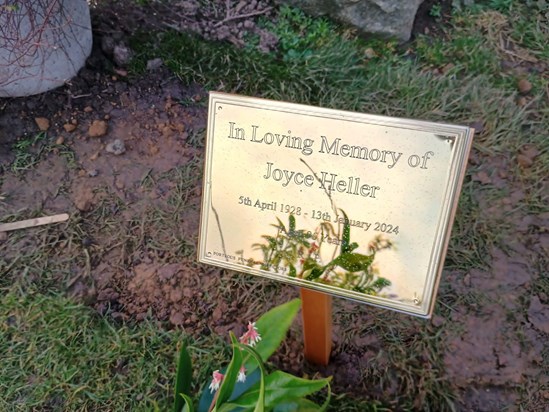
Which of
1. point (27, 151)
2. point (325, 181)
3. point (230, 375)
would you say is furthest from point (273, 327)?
point (27, 151)

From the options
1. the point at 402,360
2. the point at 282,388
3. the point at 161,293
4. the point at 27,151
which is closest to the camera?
the point at 282,388

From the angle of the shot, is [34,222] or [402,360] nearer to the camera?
[402,360]

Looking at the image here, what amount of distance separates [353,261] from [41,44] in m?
1.14

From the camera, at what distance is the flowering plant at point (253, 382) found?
2.90 ft

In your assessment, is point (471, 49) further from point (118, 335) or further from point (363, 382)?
point (118, 335)

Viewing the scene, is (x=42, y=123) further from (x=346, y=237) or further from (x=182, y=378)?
(x=346, y=237)

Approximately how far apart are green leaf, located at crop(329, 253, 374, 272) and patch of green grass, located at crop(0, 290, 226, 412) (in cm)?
56

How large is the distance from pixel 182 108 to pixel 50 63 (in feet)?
1.38

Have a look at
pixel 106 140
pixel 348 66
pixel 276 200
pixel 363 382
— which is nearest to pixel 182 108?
pixel 106 140

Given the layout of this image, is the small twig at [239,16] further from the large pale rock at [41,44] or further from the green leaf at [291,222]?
the green leaf at [291,222]

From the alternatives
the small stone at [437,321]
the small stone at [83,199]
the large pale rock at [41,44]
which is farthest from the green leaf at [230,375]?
the large pale rock at [41,44]

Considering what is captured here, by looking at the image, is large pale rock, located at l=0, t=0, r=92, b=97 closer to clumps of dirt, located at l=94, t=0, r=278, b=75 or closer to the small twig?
clumps of dirt, located at l=94, t=0, r=278, b=75

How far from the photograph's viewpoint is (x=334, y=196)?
0.94 metres

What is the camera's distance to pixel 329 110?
921mm
